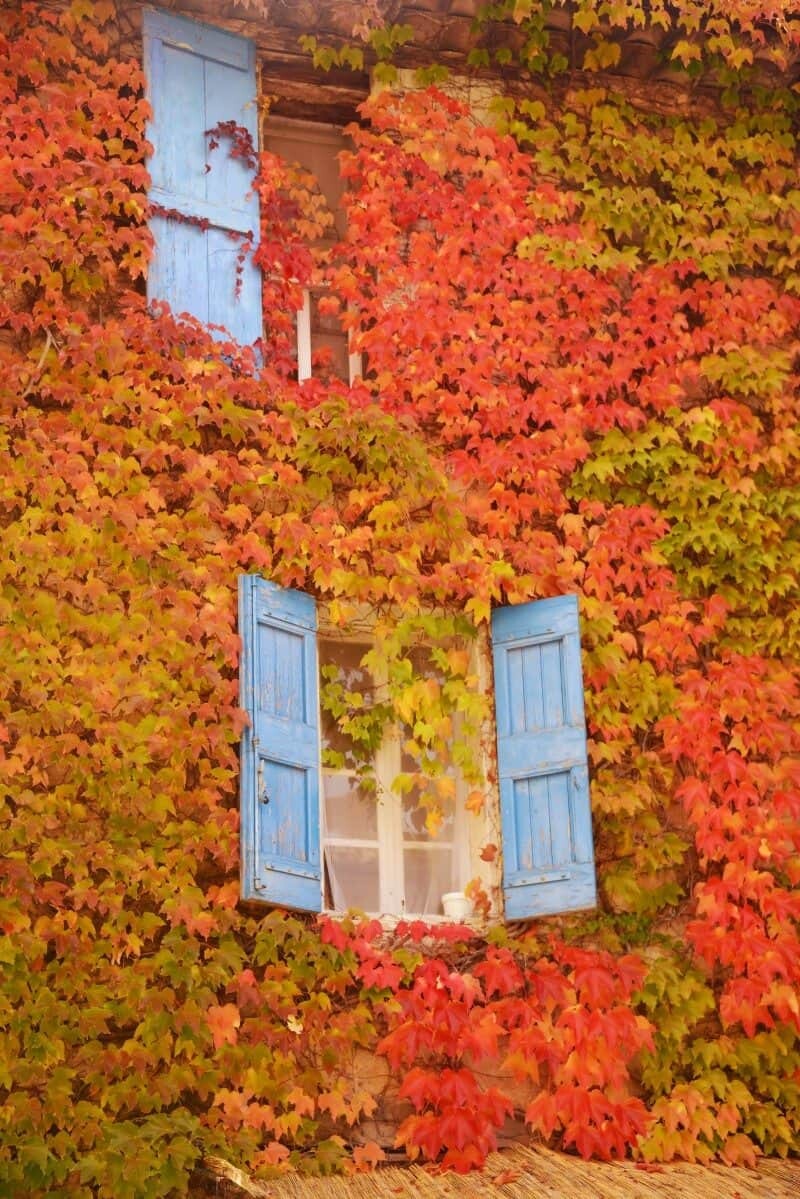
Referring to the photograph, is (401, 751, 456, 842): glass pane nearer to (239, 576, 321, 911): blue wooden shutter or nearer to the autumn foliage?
the autumn foliage

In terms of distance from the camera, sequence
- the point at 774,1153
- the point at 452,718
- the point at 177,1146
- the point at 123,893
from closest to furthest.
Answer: the point at 177,1146, the point at 123,893, the point at 774,1153, the point at 452,718

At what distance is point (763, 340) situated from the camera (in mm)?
9375

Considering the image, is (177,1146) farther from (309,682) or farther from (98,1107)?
(309,682)

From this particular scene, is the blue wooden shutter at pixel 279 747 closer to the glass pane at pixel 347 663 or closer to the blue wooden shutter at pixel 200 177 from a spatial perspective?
the glass pane at pixel 347 663

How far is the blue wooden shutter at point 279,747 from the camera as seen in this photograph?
750cm

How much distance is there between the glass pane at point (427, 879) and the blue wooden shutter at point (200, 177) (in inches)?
106

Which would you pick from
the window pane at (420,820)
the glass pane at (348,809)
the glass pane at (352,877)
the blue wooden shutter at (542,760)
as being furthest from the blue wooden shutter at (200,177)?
the glass pane at (352,877)

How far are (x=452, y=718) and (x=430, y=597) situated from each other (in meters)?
0.60

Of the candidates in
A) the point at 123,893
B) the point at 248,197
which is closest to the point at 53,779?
the point at 123,893

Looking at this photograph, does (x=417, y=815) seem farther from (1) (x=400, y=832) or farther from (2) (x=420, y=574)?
(2) (x=420, y=574)

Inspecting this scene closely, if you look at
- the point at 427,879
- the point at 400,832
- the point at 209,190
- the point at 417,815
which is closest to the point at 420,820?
the point at 417,815

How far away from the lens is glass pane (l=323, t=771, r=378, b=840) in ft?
27.0

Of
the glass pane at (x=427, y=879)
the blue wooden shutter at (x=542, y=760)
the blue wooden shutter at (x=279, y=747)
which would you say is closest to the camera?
the blue wooden shutter at (x=279, y=747)

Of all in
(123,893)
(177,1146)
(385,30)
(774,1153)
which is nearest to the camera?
(177,1146)
